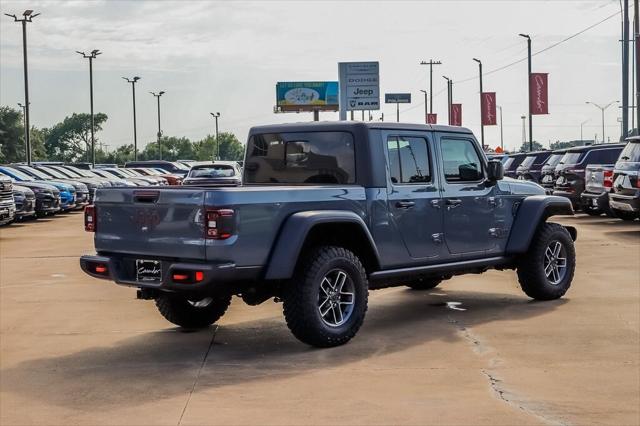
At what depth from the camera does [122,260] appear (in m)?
8.52

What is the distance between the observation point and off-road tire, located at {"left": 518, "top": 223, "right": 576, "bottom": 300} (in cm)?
1084

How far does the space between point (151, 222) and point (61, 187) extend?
24.0 metres

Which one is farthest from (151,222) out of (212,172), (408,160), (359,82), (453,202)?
(359,82)

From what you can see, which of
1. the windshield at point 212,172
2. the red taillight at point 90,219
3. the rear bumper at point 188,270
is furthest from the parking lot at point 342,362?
the windshield at point 212,172

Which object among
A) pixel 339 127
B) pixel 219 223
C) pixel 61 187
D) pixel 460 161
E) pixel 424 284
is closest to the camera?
pixel 219 223

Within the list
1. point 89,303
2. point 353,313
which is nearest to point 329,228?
point 353,313

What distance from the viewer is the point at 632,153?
64.2 feet

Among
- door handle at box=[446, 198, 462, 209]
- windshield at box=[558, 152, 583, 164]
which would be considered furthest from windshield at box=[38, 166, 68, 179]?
door handle at box=[446, 198, 462, 209]

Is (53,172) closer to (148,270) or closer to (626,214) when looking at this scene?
(626,214)

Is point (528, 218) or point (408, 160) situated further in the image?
point (528, 218)

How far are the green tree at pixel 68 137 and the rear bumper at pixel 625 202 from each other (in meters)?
171

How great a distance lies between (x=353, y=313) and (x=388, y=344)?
1.35ft

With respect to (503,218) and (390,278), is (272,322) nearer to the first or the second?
(390,278)

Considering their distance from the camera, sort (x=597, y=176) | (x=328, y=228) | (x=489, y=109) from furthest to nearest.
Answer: (x=489, y=109)
(x=597, y=176)
(x=328, y=228)
